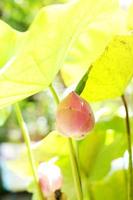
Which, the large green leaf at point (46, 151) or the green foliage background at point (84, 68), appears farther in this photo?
the large green leaf at point (46, 151)

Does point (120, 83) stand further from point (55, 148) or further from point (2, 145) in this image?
point (2, 145)

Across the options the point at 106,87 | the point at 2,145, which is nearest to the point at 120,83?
the point at 106,87

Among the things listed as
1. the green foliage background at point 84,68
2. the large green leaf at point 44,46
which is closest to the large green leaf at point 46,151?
the green foliage background at point 84,68

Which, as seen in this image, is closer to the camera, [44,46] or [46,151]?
[44,46]

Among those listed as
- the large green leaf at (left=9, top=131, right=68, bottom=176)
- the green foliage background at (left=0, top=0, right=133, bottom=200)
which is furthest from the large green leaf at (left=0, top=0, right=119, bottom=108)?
the large green leaf at (left=9, top=131, right=68, bottom=176)

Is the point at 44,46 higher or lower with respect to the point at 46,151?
higher

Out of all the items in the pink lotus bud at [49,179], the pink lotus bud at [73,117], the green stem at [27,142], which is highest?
the pink lotus bud at [73,117]

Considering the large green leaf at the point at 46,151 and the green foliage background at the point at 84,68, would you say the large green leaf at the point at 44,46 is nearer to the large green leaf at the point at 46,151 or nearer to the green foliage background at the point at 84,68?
the green foliage background at the point at 84,68
